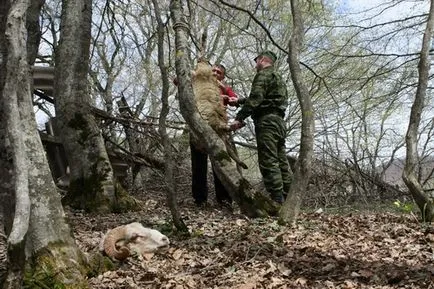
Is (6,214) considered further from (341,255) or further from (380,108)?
(380,108)

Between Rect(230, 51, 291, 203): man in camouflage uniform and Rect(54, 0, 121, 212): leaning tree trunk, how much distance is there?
1821mm

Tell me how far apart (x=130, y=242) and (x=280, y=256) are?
1247 millimetres

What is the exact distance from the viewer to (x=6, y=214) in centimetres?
357

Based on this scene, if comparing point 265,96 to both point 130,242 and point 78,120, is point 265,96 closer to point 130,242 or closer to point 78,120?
point 78,120

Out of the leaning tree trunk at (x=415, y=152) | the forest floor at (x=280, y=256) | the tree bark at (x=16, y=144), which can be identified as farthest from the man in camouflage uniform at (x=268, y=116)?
the tree bark at (x=16, y=144)

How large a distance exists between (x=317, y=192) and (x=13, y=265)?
7.30m

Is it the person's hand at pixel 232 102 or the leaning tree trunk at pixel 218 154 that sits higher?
the person's hand at pixel 232 102

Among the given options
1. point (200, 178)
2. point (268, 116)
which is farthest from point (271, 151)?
point (200, 178)

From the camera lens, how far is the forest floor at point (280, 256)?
3.74 m

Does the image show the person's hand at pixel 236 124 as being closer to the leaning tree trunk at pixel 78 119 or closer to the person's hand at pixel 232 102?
the person's hand at pixel 232 102

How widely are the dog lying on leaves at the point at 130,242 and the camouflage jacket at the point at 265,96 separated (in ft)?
8.33

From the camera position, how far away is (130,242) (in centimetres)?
446

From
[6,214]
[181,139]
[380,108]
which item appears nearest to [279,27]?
[380,108]

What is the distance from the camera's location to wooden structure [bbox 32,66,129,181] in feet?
29.5
